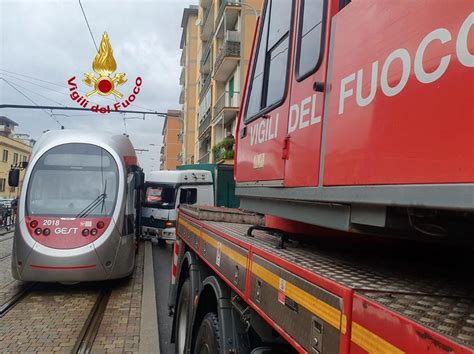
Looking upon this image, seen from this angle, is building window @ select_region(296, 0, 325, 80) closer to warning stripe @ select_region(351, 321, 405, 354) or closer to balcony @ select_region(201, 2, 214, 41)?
warning stripe @ select_region(351, 321, 405, 354)

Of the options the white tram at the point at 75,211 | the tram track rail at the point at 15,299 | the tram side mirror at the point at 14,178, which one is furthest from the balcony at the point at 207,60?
the tram track rail at the point at 15,299

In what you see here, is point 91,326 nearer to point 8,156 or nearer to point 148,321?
point 148,321

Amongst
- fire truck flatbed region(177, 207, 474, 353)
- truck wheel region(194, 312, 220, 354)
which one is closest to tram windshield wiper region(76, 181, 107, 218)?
truck wheel region(194, 312, 220, 354)

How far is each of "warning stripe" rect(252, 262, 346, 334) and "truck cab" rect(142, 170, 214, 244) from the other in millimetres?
14157

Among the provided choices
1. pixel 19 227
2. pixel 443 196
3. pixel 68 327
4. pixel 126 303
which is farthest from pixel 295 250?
pixel 19 227

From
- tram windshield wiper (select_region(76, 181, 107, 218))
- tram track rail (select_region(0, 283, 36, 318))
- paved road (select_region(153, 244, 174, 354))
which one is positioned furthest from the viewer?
tram windshield wiper (select_region(76, 181, 107, 218))

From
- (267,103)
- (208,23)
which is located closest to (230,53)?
(208,23)

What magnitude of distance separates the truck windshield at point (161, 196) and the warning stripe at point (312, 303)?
14.4m

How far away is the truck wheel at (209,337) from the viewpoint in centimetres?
302

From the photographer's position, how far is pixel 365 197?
5.00ft

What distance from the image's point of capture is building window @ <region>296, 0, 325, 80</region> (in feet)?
6.97

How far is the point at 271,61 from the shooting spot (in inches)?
115

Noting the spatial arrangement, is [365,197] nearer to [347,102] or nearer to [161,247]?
[347,102]

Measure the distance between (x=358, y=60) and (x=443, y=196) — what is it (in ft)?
2.32
